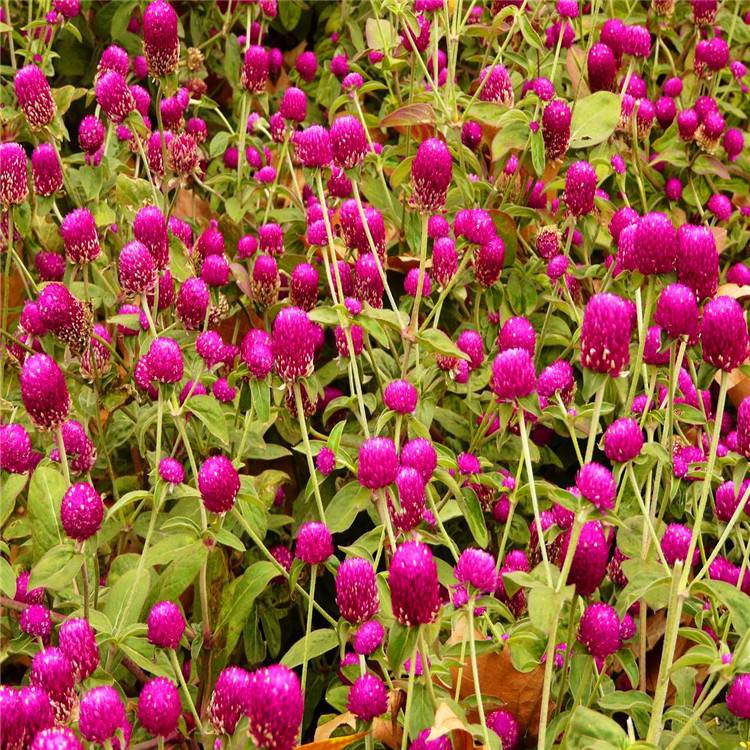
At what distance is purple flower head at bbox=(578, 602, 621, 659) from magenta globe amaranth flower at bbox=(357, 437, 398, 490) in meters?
0.33

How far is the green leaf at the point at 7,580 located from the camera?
149 cm

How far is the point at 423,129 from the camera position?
103 inches

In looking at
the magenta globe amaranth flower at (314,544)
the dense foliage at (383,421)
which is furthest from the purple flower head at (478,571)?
the magenta globe amaranth flower at (314,544)

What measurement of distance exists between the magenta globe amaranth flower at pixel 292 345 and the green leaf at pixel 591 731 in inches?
24.7

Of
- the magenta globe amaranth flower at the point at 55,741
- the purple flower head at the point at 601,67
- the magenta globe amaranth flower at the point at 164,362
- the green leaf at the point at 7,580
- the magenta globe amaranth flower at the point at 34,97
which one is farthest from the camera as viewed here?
the purple flower head at the point at 601,67

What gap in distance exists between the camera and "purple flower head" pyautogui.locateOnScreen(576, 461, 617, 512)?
1271mm

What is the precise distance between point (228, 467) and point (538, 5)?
1.69 meters

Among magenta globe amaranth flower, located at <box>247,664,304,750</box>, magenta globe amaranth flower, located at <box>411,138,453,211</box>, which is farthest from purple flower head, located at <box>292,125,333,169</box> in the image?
magenta globe amaranth flower, located at <box>247,664,304,750</box>

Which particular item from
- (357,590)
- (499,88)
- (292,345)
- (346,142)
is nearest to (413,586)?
(357,590)

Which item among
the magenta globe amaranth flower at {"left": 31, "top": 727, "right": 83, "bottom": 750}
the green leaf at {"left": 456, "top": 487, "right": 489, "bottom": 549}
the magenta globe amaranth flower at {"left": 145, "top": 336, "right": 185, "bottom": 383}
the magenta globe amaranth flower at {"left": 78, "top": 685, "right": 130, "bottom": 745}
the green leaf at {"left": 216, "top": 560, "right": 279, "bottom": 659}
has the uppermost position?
the magenta globe amaranth flower at {"left": 145, "top": 336, "right": 185, "bottom": 383}

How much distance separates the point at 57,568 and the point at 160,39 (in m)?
1.14

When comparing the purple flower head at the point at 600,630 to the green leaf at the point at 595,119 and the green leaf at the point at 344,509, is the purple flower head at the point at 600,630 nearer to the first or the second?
the green leaf at the point at 344,509

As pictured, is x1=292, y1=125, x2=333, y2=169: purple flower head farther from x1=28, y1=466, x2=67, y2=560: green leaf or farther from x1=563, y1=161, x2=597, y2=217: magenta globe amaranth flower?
x1=28, y1=466, x2=67, y2=560: green leaf

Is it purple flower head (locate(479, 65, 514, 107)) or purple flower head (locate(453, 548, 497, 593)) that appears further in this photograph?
purple flower head (locate(479, 65, 514, 107))
